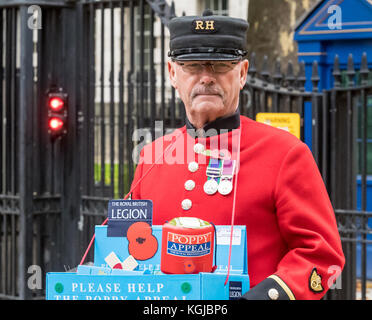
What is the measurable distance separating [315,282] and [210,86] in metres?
0.79

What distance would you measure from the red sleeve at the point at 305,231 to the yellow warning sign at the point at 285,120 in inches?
126

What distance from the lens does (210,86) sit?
2.79 metres

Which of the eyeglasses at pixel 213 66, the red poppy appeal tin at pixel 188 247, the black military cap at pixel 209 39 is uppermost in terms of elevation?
the black military cap at pixel 209 39

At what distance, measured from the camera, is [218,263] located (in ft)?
8.48

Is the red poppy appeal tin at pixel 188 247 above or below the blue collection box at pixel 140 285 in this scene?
above

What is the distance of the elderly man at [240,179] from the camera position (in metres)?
2.62

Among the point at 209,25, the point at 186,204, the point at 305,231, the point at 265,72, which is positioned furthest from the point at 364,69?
the point at 305,231

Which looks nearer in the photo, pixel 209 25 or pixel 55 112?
pixel 209 25

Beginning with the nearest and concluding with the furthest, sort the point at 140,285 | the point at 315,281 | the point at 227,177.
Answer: the point at 140,285
the point at 315,281
the point at 227,177

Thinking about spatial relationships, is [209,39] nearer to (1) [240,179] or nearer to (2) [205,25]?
(2) [205,25]

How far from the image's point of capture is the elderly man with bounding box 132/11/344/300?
262cm

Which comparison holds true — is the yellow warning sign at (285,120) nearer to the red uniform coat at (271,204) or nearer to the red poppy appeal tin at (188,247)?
the red uniform coat at (271,204)

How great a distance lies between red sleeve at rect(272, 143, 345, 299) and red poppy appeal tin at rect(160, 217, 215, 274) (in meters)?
0.29

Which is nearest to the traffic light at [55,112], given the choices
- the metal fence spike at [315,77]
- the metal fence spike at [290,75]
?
the metal fence spike at [290,75]
